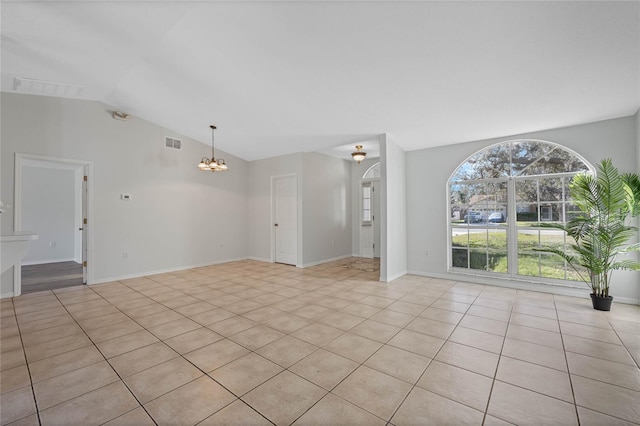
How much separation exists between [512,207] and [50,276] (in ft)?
28.8

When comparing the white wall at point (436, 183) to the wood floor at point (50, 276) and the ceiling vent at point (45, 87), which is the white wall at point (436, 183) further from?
the wood floor at point (50, 276)

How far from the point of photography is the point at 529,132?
4324 millimetres

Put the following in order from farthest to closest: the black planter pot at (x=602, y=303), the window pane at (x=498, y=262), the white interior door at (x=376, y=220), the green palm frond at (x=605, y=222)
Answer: the white interior door at (x=376, y=220) < the window pane at (x=498, y=262) < the black planter pot at (x=602, y=303) < the green palm frond at (x=605, y=222)

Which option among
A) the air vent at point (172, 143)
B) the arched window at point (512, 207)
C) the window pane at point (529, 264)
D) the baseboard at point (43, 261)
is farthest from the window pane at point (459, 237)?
the baseboard at point (43, 261)

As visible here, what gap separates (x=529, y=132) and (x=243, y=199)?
6252 mm

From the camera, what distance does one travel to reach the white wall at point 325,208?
634 cm

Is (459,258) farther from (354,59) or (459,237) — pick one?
(354,59)

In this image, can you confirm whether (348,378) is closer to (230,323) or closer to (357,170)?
(230,323)

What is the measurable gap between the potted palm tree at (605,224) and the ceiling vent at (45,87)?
7.49 meters

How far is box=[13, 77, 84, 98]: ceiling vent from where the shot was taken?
151 inches

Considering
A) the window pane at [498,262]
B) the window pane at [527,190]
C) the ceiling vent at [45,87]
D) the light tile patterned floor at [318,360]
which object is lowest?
the light tile patterned floor at [318,360]

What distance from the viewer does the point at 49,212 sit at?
22.5 ft

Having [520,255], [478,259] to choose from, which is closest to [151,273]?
[478,259]

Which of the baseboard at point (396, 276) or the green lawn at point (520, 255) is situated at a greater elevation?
the green lawn at point (520, 255)
